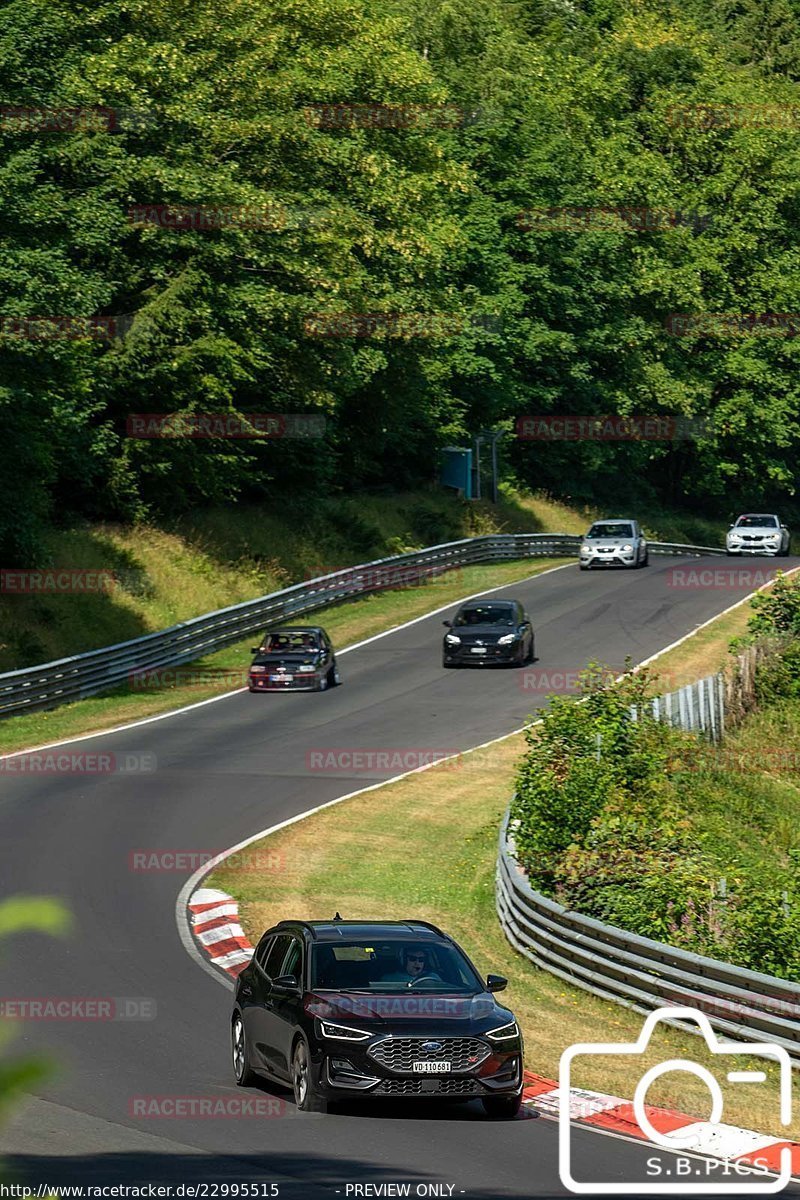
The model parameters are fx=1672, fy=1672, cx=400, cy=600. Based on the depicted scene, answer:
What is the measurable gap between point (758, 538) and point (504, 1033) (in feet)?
174

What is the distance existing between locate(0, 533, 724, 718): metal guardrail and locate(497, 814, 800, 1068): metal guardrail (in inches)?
798

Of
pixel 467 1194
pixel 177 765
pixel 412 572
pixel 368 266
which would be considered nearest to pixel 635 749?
pixel 177 765

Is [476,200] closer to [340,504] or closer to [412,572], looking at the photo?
[340,504]

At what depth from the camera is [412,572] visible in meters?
57.5

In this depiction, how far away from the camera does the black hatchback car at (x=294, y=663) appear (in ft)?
134

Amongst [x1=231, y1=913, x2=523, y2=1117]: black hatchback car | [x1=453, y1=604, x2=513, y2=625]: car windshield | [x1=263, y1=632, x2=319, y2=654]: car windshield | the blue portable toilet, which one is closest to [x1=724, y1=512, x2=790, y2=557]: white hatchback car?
the blue portable toilet

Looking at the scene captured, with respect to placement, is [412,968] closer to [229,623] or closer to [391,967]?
[391,967]

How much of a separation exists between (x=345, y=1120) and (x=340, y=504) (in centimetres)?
5199

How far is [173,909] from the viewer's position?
21391mm

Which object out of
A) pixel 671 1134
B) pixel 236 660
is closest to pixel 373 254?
pixel 236 660

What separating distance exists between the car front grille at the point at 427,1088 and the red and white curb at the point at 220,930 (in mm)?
6209

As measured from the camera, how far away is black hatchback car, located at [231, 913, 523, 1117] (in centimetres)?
1212

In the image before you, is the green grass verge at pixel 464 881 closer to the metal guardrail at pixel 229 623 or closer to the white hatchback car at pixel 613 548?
the metal guardrail at pixel 229 623

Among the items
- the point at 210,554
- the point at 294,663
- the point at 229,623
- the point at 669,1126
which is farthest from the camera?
the point at 210,554
